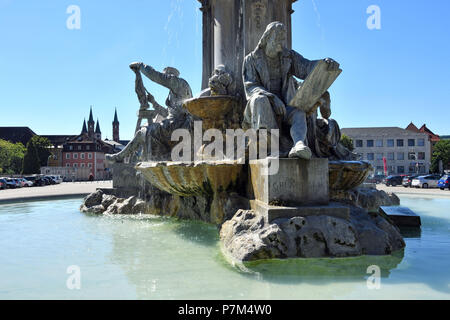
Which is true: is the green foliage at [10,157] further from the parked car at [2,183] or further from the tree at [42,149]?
the parked car at [2,183]

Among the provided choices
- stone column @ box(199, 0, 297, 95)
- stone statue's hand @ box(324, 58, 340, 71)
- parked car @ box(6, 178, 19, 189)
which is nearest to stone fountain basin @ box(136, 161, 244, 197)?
stone statue's hand @ box(324, 58, 340, 71)

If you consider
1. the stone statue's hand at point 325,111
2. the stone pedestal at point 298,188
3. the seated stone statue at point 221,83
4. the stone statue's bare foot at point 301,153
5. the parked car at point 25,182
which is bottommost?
the parked car at point 25,182

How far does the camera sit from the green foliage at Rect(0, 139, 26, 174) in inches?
2490

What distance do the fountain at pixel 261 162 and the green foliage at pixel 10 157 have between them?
64.6 metres

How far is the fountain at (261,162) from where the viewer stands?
13.4ft

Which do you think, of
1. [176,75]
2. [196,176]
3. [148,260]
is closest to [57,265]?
[148,260]

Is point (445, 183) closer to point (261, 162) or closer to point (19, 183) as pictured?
point (261, 162)

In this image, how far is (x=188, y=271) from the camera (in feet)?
11.7

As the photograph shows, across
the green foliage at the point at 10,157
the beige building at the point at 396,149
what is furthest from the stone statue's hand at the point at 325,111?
the green foliage at the point at 10,157

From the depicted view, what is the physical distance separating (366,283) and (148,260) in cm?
243

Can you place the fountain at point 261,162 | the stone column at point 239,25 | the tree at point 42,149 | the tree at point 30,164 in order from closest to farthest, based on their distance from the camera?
the fountain at point 261,162
the stone column at point 239,25
the tree at point 30,164
the tree at point 42,149

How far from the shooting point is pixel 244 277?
3303 millimetres

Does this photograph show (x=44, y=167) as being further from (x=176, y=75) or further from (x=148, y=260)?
(x=148, y=260)

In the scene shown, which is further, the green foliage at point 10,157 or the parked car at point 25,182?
the green foliage at point 10,157
